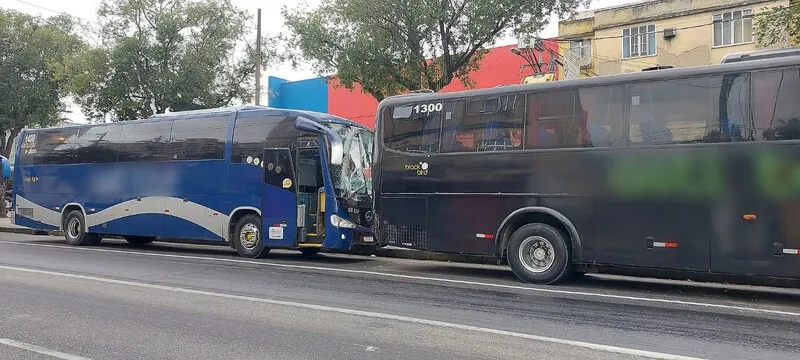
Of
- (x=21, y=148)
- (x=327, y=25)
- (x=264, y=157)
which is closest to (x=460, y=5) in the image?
(x=327, y=25)

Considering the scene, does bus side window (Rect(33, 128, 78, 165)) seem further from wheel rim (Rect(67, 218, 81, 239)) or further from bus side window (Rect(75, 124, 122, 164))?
wheel rim (Rect(67, 218, 81, 239))

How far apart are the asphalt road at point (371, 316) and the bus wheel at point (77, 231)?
18.6 feet

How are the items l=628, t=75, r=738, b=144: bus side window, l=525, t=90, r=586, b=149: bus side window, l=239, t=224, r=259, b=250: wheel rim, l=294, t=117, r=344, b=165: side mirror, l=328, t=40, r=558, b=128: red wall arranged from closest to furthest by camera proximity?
l=628, t=75, r=738, b=144: bus side window, l=525, t=90, r=586, b=149: bus side window, l=294, t=117, r=344, b=165: side mirror, l=239, t=224, r=259, b=250: wheel rim, l=328, t=40, r=558, b=128: red wall

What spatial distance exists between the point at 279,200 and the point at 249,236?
4.11 ft

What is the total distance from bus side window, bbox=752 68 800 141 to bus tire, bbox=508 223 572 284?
10.3 ft

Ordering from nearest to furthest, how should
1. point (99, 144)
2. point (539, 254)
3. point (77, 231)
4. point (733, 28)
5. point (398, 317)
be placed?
point (398, 317) → point (539, 254) → point (99, 144) → point (77, 231) → point (733, 28)

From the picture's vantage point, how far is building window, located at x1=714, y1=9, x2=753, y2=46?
23078 mm

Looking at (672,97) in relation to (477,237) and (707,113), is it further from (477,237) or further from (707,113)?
(477,237)

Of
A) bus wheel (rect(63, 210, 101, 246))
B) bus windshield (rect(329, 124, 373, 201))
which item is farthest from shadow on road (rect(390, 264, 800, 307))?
bus wheel (rect(63, 210, 101, 246))

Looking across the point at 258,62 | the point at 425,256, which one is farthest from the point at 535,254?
the point at 258,62

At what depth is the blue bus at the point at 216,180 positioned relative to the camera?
12.9 m

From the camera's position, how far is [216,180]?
14.2 m

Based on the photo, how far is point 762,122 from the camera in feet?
27.0

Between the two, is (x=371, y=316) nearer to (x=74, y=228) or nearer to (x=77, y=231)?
(x=77, y=231)
